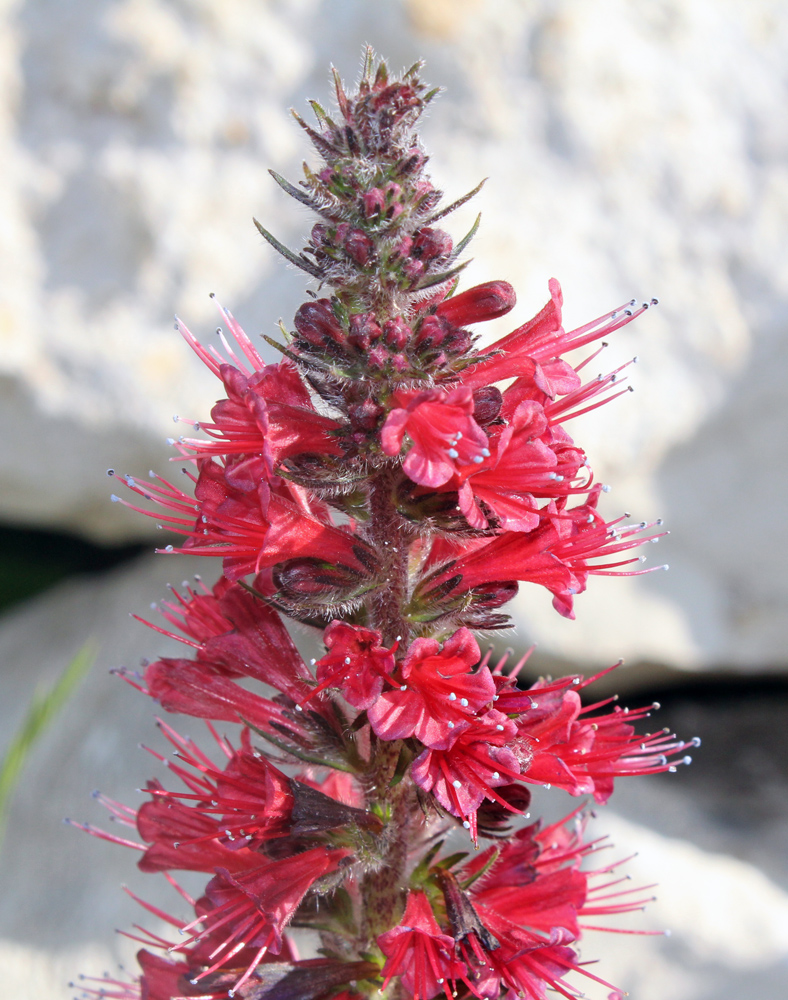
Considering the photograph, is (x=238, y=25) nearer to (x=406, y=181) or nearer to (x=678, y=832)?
(x=406, y=181)

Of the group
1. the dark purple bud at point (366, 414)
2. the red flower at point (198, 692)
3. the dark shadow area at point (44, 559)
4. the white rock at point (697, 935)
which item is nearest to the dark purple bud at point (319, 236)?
the dark purple bud at point (366, 414)

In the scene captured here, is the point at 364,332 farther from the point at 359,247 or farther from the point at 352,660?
the point at 352,660

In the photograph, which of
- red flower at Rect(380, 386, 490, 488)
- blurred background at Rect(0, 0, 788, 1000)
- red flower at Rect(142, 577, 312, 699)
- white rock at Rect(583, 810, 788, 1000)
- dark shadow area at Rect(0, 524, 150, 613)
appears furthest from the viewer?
dark shadow area at Rect(0, 524, 150, 613)

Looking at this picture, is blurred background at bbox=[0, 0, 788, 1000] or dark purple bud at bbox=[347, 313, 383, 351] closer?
dark purple bud at bbox=[347, 313, 383, 351]

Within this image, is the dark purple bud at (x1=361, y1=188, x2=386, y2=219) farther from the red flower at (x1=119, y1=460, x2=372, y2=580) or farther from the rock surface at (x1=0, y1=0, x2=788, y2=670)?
the rock surface at (x1=0, y1=0, x2=788, y2=670)

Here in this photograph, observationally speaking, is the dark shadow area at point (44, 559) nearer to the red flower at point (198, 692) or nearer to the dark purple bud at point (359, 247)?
the red flower at point (198, 692)

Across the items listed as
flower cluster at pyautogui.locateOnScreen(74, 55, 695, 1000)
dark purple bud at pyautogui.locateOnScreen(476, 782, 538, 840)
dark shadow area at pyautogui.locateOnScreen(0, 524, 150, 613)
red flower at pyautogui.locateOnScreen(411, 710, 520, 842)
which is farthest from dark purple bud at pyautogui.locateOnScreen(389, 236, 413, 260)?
dark shadow area at pyautogui.locateOnScreen(0, 524, 150, 613)

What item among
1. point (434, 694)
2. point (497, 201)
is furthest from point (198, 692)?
point (497, 201)
